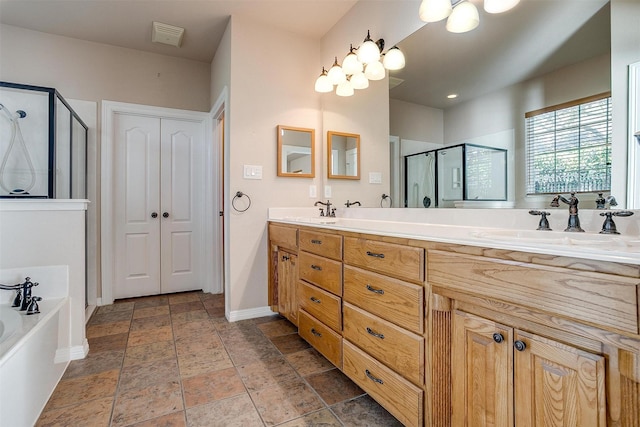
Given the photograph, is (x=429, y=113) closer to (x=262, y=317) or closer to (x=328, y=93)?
(x=328, y=93)

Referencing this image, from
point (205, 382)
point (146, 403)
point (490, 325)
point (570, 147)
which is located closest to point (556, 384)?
point (490, 325)

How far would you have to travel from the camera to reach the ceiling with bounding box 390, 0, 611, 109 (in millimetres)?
1202

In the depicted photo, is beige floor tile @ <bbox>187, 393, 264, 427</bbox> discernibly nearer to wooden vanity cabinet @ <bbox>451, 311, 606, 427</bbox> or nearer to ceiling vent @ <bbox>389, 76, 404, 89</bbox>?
wooden vanity cabinet @ <bbox>451, 311, 606, 427</bbox>

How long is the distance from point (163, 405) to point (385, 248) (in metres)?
1.31

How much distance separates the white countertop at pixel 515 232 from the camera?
29.8 inches

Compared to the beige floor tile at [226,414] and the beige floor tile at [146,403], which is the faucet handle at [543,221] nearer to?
Result: the beige floor tile at [226,414]

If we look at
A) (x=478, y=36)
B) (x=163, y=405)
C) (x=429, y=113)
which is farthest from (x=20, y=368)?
(x=478, y=36)

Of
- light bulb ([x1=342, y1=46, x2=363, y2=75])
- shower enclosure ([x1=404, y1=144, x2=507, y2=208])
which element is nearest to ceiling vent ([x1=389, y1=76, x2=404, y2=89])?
light bulb ([x1=342, y1=46, x2=363, y2=75])

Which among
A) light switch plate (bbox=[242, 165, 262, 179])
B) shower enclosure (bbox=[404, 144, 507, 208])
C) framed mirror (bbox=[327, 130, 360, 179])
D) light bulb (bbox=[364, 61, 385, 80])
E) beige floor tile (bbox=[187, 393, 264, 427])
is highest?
light bulb (bbox=[364, 61, 385, 80])

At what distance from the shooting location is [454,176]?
A: 1.73 meters

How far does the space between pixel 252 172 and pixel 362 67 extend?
1222 millimetres

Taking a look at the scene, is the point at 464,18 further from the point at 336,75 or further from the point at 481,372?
the point at 481,372

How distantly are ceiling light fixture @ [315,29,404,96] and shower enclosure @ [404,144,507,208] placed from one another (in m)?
0.67

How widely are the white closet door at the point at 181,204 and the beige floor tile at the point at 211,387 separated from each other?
1.93m
